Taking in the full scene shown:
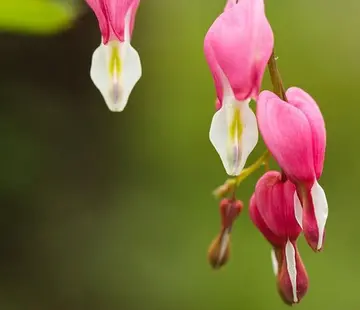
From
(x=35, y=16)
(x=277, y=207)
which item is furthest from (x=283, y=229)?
(x=35, y=16)

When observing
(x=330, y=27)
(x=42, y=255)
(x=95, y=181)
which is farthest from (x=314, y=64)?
(x=42, y=255)

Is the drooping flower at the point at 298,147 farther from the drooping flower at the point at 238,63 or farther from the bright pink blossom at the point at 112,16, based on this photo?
the bright pink blossom at the point at 112,16

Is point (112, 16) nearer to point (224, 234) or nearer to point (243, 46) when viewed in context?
point (243, 46)

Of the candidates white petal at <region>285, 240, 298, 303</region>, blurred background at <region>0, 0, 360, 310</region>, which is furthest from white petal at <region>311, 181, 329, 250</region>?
blurred background at <region>0, 0, 360, 310</region>

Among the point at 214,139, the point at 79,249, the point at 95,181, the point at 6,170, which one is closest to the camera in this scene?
the point at 214,139

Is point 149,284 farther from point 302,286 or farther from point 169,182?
point 302,286

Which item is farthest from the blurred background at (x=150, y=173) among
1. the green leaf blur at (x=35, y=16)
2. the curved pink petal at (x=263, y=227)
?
the curved pink petal at (x=263, y=227)

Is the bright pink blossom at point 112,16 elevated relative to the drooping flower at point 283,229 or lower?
elevated

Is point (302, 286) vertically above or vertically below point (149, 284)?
above
